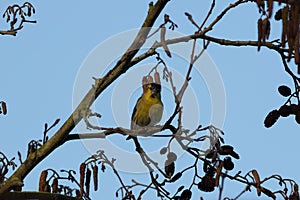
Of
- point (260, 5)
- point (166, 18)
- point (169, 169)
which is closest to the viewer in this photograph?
point (260, 5)

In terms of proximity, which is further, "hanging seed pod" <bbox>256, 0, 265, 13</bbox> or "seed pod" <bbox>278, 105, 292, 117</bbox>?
"seed pod" <bbox>278, 105, 292, 117</bbox>

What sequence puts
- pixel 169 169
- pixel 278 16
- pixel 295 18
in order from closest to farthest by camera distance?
pixel 295 18 → pixel 278 16 → pixel 169 169

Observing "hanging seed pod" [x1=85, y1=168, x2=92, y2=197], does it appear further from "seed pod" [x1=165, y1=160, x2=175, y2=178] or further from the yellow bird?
the yellow bird

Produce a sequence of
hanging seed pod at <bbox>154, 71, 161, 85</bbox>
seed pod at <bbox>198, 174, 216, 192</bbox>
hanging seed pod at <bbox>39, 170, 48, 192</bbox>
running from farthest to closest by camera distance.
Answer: hanging seed pod at <bbox>154, 71, 161, 85</bbox>, hanging seed pod at <bbox>39, 170, 48, 192</bbox>, seed pod at <bbox>198, 174, 216, 192</bbox>

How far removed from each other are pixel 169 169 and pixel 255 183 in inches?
20.5

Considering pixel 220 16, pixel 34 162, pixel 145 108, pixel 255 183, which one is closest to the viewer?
pixel 220 16

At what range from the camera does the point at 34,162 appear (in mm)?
3420

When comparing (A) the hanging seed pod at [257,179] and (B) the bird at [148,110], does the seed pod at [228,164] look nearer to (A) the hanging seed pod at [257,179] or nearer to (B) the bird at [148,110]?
(A) the hanging seed pod at [257,179]

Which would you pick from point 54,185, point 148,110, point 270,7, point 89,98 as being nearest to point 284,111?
point 89,98

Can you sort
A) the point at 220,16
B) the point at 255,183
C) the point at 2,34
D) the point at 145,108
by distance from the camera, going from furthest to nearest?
1. the point at 145,108
2. the point at 2,34
3. the point at 255,183
4. the point at 220,16

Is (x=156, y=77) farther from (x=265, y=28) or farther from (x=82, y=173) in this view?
(x=265, y=28)

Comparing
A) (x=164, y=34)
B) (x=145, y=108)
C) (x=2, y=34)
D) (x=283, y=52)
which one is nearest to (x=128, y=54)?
(x=164, y=34)

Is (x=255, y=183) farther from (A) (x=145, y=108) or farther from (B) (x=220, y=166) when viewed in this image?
(A) (x=145, y=108)

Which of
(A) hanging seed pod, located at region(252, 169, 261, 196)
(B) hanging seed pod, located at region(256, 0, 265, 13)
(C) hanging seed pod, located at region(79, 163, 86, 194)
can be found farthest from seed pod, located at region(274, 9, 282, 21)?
(C) hanging seed pod, located at region(79, 163, 86, 194)
